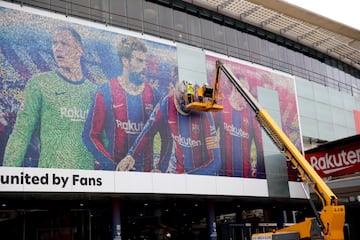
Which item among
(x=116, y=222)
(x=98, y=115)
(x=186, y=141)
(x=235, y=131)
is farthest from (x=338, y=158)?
(x=98, y=115)

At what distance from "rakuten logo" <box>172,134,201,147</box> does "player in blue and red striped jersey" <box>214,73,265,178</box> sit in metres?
2.26

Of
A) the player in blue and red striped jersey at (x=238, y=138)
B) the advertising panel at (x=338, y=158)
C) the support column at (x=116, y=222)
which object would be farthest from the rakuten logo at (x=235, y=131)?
the support column at (x=116, y=222)

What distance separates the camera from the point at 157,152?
1169 inches

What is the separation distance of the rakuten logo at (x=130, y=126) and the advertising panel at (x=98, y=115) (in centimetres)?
6

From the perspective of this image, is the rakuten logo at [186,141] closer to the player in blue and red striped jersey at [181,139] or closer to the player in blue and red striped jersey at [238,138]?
the player in blue and red striped jersey at [181,139]

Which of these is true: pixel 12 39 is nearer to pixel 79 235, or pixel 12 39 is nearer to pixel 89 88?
pixel 89 88

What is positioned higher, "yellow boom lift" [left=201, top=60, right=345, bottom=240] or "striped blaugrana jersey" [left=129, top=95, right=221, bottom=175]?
"striped blaugrana jersey" [left=129, top=95, right=221, bottom=175]

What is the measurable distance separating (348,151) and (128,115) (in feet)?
53.4

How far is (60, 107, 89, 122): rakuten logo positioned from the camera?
87.0 ft

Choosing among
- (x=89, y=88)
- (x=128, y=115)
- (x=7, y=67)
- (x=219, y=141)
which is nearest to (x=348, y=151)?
(x=219, y=141)

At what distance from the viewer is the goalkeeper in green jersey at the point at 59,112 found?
2500 centimetres

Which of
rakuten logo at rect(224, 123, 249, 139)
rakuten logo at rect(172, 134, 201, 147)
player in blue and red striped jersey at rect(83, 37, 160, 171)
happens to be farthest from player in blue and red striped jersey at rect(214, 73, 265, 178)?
player in blue and red striped jersey at rect(83, 37, 160, 171)

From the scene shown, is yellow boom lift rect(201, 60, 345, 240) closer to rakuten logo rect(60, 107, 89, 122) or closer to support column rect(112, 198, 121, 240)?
support column rect(112, 198, 121, 240)

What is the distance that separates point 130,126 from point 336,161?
52.6 feet
